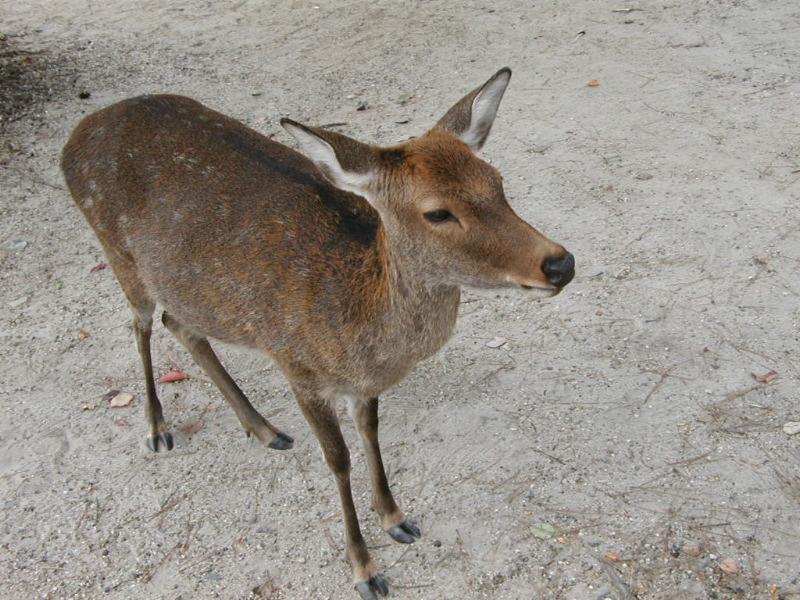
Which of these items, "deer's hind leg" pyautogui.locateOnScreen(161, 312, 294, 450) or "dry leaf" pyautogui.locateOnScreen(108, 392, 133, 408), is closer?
"deer's hind leg" pyautogui.locateOnScreen(161, 312, 294, 450)

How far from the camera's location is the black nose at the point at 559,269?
259 centimetres

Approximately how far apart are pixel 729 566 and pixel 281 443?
78.9 inches

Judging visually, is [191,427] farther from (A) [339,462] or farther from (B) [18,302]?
(B) [18,302]

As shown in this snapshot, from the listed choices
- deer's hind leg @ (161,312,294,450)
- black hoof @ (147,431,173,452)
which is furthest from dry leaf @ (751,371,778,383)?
black hoof @ (147,431,173,452)

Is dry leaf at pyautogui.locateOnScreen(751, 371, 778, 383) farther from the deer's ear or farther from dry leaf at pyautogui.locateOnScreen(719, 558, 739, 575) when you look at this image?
the deer's ear

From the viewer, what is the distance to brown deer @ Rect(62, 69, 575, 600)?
2.75 m

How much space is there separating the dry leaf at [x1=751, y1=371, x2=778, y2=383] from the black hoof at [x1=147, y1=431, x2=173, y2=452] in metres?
2.83

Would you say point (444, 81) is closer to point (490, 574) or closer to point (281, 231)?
point (281, 231)

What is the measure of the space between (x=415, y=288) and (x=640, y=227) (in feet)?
8.58

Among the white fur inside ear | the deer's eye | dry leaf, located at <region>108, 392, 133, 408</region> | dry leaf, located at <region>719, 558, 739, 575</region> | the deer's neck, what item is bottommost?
dry leaf, located at <region>108, 392, 133, 408</region>

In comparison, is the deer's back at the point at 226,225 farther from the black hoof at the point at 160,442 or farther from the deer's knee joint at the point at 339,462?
the black hoof at the point at 160,442

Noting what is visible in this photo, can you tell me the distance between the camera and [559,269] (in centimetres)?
258

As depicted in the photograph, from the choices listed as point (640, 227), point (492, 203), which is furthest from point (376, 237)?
point (640, 227)

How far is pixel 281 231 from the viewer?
3293 mm
